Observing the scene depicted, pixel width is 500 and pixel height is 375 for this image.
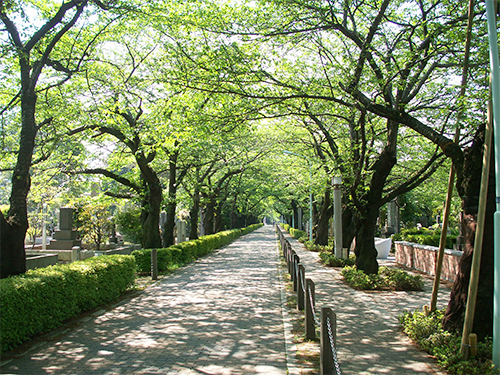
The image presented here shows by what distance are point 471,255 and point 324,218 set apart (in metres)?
19.2

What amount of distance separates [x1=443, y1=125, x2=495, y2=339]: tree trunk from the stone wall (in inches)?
270

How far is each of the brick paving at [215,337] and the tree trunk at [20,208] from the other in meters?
1.67

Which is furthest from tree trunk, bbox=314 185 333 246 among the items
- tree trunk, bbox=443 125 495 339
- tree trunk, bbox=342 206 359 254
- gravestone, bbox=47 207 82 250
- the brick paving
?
tree trunk, bbox=443 125 495 339

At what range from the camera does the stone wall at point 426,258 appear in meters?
13.3

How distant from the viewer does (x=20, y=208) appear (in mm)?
8789

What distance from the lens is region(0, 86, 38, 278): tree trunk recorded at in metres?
8.45

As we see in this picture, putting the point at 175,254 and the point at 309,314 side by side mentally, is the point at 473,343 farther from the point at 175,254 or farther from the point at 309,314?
the point at 175,254

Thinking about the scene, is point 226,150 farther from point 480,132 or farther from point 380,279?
point 480,132

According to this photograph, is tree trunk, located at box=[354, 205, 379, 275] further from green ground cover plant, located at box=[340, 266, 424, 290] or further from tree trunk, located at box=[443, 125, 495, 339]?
tree trunk, located at box=[443, 125, 495, 339]

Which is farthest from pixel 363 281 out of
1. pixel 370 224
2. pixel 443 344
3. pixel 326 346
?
pixel 326 346

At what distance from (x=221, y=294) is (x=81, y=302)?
394cm

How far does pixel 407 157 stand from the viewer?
20219 mm

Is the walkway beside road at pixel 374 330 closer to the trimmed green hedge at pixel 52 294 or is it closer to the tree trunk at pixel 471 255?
the tree trunk at pixel 471 255

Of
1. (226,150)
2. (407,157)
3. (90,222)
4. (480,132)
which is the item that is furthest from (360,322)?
(90,222)
